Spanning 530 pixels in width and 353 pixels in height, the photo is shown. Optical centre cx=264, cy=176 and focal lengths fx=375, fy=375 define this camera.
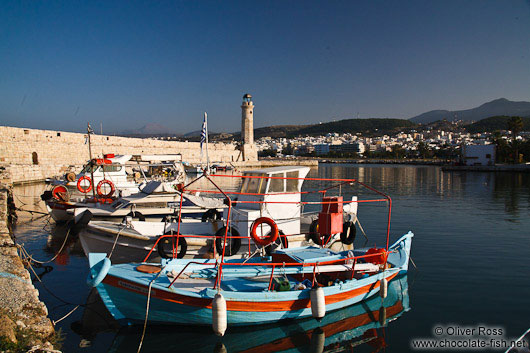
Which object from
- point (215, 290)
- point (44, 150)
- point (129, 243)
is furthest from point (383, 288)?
point (44, 150)

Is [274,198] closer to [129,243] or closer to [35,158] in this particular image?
[129,243]

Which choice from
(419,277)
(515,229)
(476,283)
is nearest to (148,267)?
(419,277)

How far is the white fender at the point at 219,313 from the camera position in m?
5.92

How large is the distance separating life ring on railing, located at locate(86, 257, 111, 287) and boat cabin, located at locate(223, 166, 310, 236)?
398 centimetres

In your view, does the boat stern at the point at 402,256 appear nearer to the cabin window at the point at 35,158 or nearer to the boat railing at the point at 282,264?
the boat railing at the point at 282,264

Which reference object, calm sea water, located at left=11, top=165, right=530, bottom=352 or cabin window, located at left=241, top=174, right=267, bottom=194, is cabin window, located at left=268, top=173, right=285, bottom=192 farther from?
calm sea water, located at left=11, top=165, right=530, bottom=352

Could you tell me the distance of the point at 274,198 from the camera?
33.7 feet

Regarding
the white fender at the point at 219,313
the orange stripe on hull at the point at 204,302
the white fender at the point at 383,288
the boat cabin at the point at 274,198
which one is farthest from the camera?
the boat cabin at the point at 274,198

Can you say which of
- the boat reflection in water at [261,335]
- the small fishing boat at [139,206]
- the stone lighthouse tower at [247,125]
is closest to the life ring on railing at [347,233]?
the boat reflection in water at [261,335]

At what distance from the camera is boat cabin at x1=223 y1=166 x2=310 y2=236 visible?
9.98 m

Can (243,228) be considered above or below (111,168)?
below

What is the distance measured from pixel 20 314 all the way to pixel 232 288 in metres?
3.30

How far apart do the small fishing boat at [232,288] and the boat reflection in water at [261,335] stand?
207 millimetres

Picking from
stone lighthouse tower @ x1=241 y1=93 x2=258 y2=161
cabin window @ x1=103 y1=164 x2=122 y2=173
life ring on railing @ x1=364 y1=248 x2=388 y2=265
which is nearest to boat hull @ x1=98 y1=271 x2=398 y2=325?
life ring on railing @ x1=364 y1=248 x2=388 y2=265
